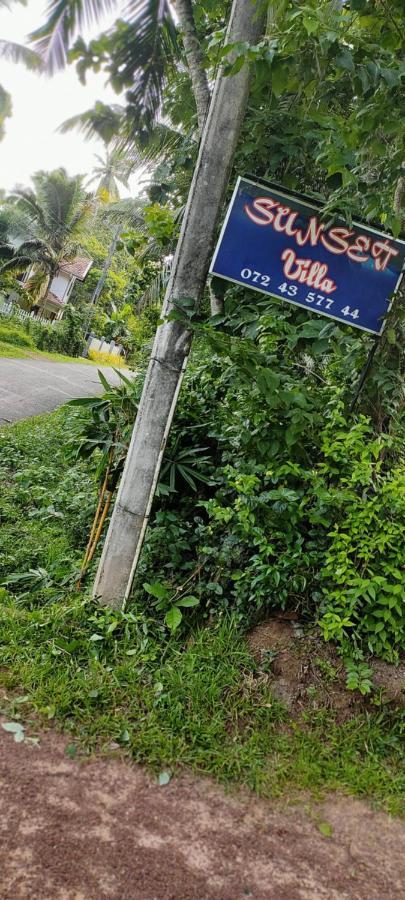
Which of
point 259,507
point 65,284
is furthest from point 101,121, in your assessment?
point 65,284

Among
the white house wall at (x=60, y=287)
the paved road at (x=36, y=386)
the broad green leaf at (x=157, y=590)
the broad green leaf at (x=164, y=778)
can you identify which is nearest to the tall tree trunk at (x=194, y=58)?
the broad green leaf at (x=157, y=590)

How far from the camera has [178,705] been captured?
2.84 meters

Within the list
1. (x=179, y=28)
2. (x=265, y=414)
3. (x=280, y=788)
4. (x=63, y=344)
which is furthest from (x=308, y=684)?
(x=63, y=344)

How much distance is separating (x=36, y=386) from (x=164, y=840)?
10.6 meters

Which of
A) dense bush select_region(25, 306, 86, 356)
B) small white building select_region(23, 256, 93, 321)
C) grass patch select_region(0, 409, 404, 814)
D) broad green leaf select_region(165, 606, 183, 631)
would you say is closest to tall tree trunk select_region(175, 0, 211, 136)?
broad green leaf select_region(165, 606, 183, 631)

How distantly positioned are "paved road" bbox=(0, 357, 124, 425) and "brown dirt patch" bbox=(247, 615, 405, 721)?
5.90 meters

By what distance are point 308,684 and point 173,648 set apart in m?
0.73

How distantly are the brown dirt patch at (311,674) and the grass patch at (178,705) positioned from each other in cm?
7

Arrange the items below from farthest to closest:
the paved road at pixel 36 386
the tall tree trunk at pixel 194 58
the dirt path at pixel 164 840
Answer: the paved road at pixel 36 386 → the tall tree trunk at pixel 194 58 → the dirt path at pixel 164 840

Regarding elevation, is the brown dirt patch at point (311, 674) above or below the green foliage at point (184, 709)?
above

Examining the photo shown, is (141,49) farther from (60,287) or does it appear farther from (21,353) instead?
(60,287)

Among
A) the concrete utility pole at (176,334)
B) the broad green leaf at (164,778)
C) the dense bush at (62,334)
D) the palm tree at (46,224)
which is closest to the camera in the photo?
the broad green leaf at (164,778)

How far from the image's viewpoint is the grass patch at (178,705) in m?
2.67

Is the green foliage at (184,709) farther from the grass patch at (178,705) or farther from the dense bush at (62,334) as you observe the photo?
the dense bush at (62,334)
